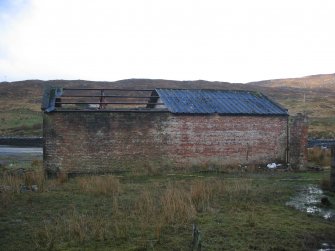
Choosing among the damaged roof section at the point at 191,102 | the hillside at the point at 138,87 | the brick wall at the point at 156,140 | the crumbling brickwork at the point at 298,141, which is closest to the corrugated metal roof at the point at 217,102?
the damaged roof section at the point at 191,102

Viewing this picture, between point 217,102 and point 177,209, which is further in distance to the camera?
point 217,102

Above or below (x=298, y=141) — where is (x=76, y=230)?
below

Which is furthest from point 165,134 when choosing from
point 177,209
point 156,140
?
point 177,209

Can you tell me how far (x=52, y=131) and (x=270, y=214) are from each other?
10.7 metres

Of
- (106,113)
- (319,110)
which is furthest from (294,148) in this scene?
(319,110)

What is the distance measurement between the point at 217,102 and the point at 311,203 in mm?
10121

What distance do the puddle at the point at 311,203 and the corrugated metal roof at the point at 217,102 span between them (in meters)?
7.04

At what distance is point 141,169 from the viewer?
60.1 feet

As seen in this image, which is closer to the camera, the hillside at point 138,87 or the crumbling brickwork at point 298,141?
the crumbling brickwork at point 298,141

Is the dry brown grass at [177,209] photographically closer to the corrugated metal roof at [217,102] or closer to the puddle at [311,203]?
the puddle at [311,203]

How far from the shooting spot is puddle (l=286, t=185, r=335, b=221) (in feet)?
33.4

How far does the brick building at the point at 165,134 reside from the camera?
1781 cm

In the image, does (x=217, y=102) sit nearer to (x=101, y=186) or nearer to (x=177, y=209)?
(x=101, y=186)

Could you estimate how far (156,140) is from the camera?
1875 centimetres
